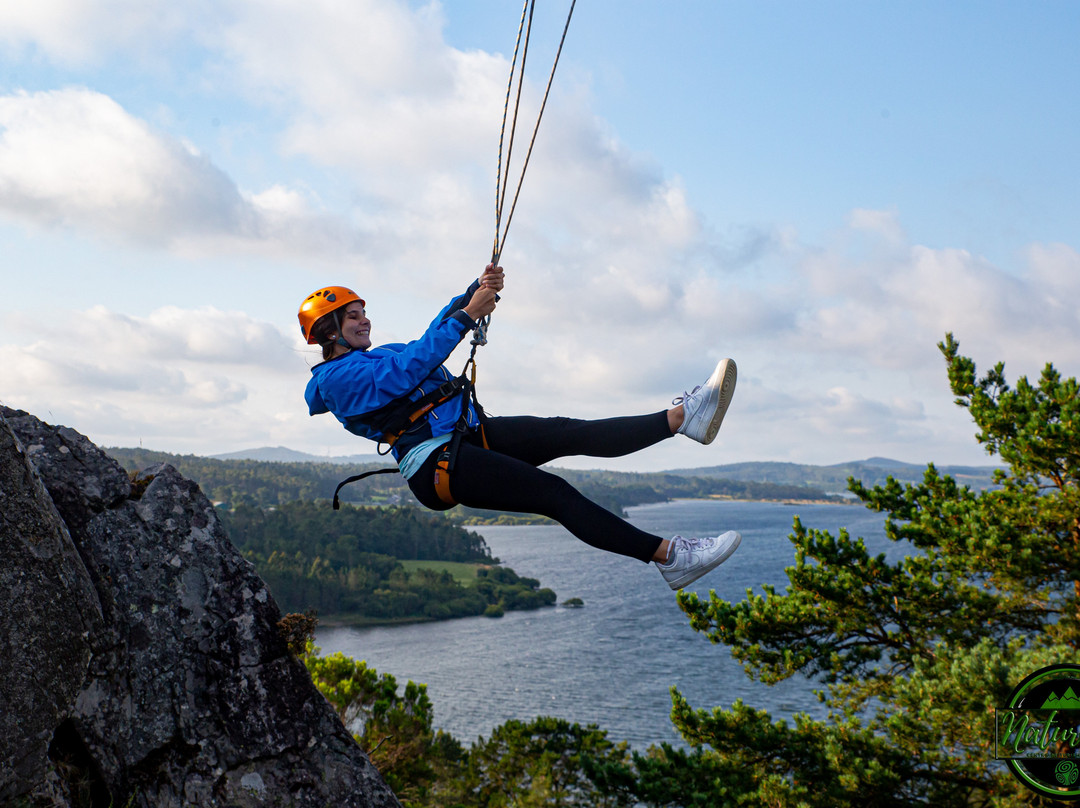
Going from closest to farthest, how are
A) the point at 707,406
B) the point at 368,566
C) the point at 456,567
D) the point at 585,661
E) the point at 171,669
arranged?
the point at 707,406
the point at 171,669
the point at 585,661
the point at 368,566
the point at 456,567

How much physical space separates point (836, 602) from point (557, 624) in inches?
2336

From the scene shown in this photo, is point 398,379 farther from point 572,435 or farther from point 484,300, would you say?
point 572,435

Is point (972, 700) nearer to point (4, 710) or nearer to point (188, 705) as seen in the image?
point (188, 705)

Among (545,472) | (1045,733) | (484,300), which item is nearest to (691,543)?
(545,472)

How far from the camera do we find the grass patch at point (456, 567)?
3275 inches

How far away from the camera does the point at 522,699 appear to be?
4891 centimetres

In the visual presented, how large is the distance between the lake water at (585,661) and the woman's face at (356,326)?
29.0 meters

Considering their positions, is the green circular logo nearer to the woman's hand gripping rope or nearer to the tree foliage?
the tree foliage

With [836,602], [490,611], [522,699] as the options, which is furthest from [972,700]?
[490,611]

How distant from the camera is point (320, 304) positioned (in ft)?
12.9

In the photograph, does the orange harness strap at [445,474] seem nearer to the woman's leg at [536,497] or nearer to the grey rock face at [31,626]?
the woman's leg at [536,497]

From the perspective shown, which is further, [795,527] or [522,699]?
[522,699]

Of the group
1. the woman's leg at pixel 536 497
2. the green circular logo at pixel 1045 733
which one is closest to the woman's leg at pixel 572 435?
the woman's leg at pixel 536 497

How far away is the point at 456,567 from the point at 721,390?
290 feet
